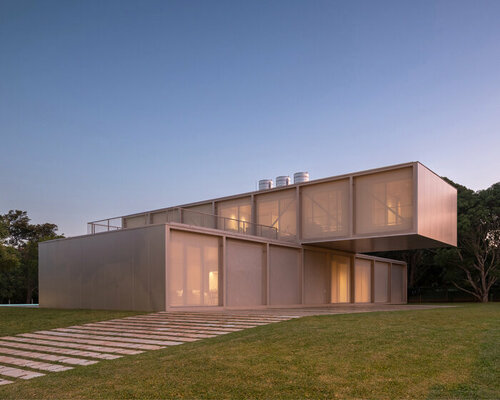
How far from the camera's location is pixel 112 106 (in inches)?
1276

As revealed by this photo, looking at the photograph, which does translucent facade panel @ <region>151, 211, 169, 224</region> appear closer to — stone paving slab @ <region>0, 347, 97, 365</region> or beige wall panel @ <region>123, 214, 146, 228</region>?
beige wall panel @ <region>123, 214, 146, 228</region>

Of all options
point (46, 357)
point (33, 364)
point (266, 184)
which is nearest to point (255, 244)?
point (266, 184)

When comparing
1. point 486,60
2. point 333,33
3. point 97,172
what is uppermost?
point 333,33

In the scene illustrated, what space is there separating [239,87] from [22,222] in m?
33.9

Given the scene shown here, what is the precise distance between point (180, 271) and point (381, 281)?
71.3ft

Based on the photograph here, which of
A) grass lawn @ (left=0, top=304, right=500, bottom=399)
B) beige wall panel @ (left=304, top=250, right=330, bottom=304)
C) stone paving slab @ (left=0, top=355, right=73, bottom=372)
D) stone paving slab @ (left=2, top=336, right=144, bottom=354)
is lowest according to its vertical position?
beige wall panel @ (left=304, top=250, right=330, bottom=304)

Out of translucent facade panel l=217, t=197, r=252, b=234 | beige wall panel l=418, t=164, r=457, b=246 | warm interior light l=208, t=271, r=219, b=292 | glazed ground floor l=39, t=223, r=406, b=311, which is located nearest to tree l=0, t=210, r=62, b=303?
glazed ground floor l=39, t=223, r=406, b=311

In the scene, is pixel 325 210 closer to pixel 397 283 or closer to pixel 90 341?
pixel 90 341

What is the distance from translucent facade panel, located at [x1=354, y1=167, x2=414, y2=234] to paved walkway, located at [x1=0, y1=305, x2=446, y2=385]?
10.9 metres

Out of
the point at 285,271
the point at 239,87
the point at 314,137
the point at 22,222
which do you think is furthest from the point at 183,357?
the point at 22,222

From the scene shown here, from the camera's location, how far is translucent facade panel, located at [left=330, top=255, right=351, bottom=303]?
2833cm

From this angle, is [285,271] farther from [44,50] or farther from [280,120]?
[44,50]

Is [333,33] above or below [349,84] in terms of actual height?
above

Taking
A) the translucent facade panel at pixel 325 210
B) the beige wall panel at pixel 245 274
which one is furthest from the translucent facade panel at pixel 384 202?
the beige wall panel at pixel 245 274
